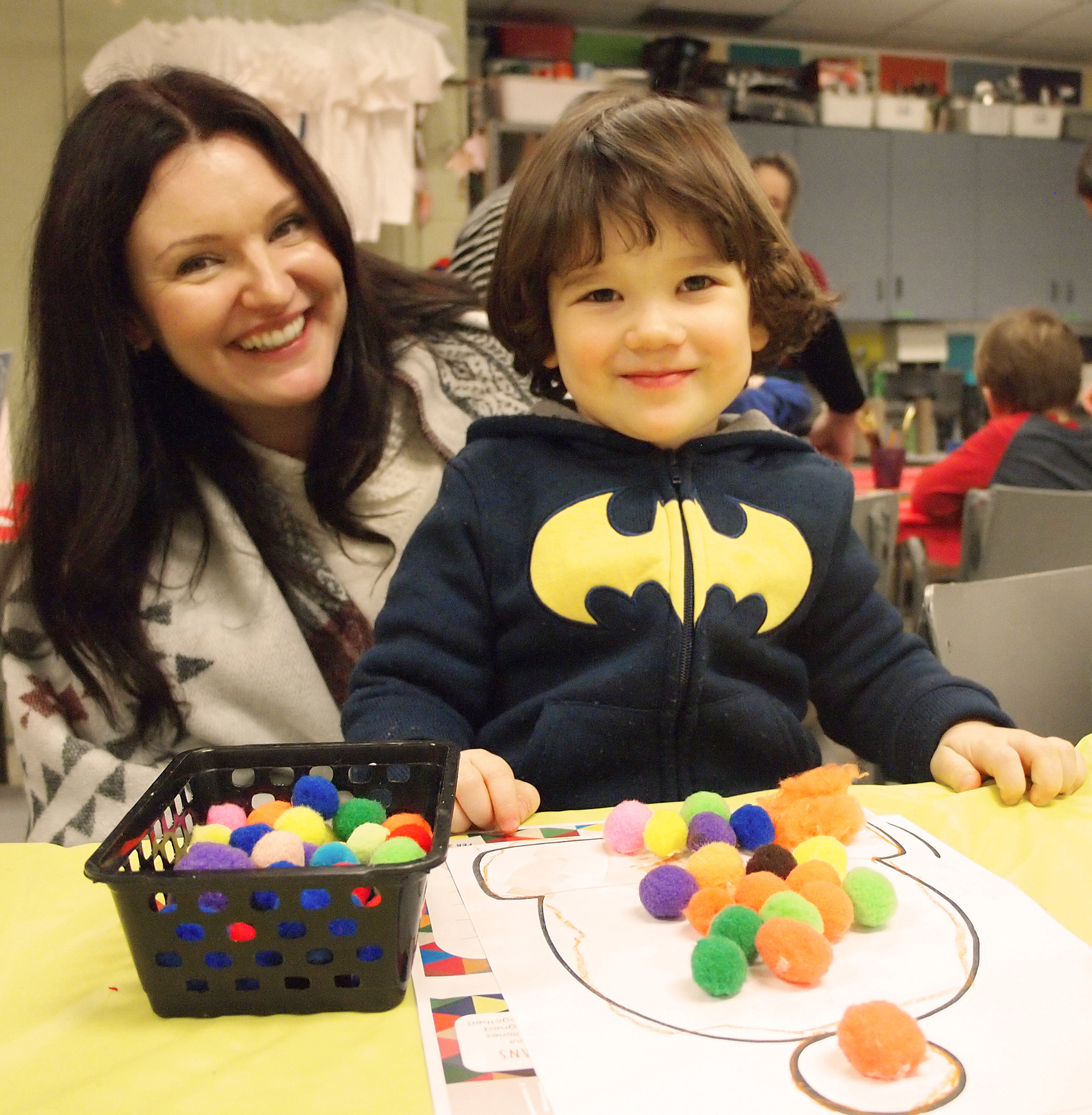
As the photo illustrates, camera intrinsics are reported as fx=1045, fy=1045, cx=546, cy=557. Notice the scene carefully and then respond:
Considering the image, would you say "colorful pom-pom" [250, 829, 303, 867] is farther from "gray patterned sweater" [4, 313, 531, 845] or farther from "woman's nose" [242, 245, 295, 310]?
"woman's nose" [242, 245, 295, 310]

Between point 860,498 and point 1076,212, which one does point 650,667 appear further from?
point 1076,212

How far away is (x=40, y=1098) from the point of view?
0.44 metres

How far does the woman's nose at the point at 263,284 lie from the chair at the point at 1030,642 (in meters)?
0.74

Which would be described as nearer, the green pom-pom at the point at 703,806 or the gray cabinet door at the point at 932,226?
the green pom-pom at the point at 703,806

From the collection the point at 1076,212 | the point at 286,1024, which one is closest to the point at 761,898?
the point at 286,1024

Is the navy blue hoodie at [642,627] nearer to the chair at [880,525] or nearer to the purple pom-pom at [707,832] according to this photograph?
the purple pom-pom at [707,832]

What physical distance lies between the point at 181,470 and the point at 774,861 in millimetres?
816

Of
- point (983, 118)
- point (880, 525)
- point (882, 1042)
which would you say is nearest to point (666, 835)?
point (882, 1042)

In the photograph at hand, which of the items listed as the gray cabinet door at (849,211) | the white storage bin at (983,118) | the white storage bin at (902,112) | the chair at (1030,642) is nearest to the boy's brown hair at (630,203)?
the chair at (1030,642)

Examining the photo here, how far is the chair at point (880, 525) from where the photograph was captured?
2.06 metres

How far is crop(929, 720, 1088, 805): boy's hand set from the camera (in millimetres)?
728

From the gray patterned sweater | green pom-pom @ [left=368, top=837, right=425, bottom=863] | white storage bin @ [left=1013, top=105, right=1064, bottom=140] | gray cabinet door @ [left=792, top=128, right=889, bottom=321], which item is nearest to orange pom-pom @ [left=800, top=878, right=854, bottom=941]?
green pom-pom @ [left=368, top=837, right=425, bottom=863]

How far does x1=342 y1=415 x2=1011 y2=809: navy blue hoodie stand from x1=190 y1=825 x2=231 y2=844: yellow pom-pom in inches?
9.4

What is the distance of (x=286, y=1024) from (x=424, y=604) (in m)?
0.43
